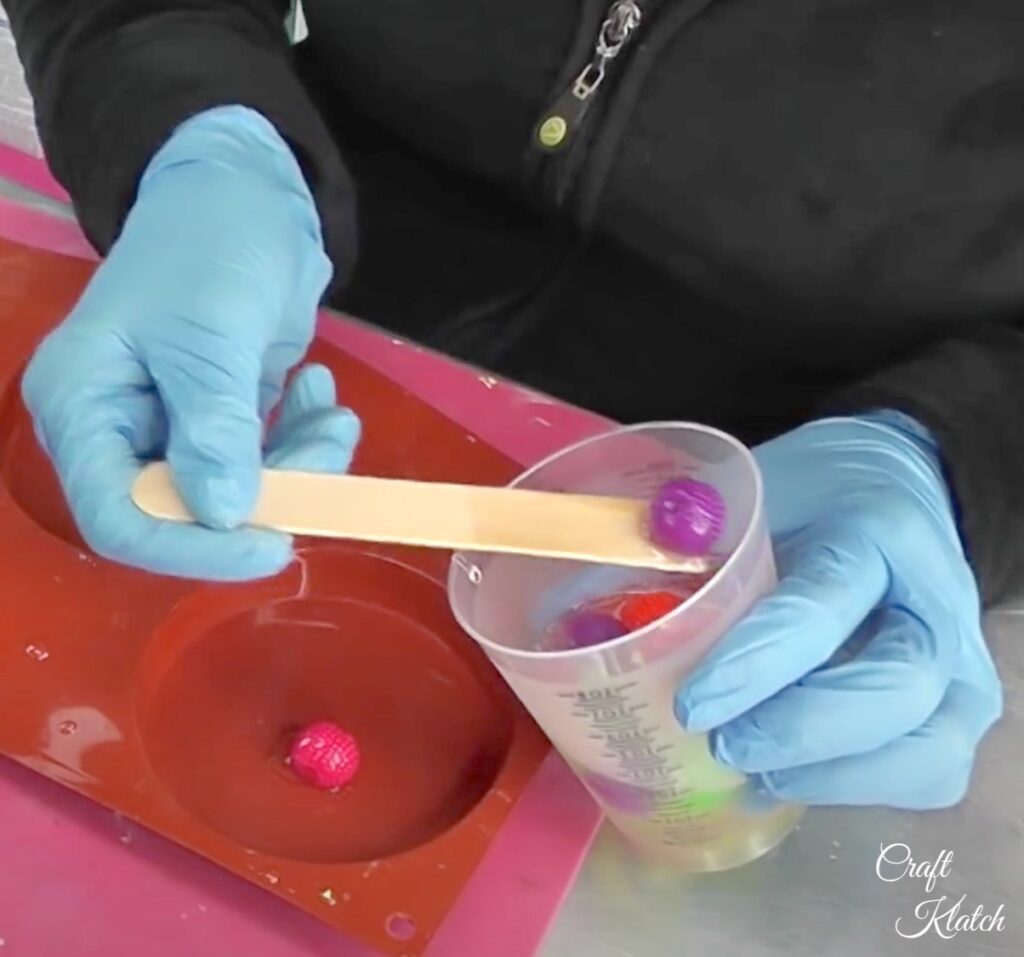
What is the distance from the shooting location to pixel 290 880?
545 millimetres

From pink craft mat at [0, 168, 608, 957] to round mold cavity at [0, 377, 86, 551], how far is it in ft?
0.39

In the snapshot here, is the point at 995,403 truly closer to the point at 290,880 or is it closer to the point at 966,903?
the point at 966,903

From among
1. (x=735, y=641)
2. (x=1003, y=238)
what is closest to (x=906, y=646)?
(x=735, y=641)

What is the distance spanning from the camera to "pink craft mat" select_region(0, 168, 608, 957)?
0.55 m

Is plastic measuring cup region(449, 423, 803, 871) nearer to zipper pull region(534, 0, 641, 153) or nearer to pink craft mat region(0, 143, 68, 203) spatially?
zipper pull region(534, 0, 641, 153)

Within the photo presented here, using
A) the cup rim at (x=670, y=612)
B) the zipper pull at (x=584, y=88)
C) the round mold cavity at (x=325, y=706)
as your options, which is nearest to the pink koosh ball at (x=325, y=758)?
the round mold cavity at (x=325, y=706)

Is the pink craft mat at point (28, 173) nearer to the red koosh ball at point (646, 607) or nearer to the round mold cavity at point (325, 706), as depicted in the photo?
the round mold cavity at point (325, 706)

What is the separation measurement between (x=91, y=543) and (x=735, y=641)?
23 cm

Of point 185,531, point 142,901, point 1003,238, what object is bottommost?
point 142,901

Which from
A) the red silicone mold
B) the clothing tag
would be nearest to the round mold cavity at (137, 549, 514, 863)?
the red silicone mold

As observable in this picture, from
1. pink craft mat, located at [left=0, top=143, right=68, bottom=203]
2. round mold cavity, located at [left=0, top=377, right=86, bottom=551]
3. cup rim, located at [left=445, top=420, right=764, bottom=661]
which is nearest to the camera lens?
cup rim, located at [left=445, top=420, right=764, bottom=661]

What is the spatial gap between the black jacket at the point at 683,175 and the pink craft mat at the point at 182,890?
0.19 meters

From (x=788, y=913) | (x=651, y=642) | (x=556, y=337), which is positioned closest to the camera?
(x=651, y=642)

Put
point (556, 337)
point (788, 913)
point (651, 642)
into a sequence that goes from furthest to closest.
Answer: point (556, 337)
point (788, 913)
point (651, 642)
